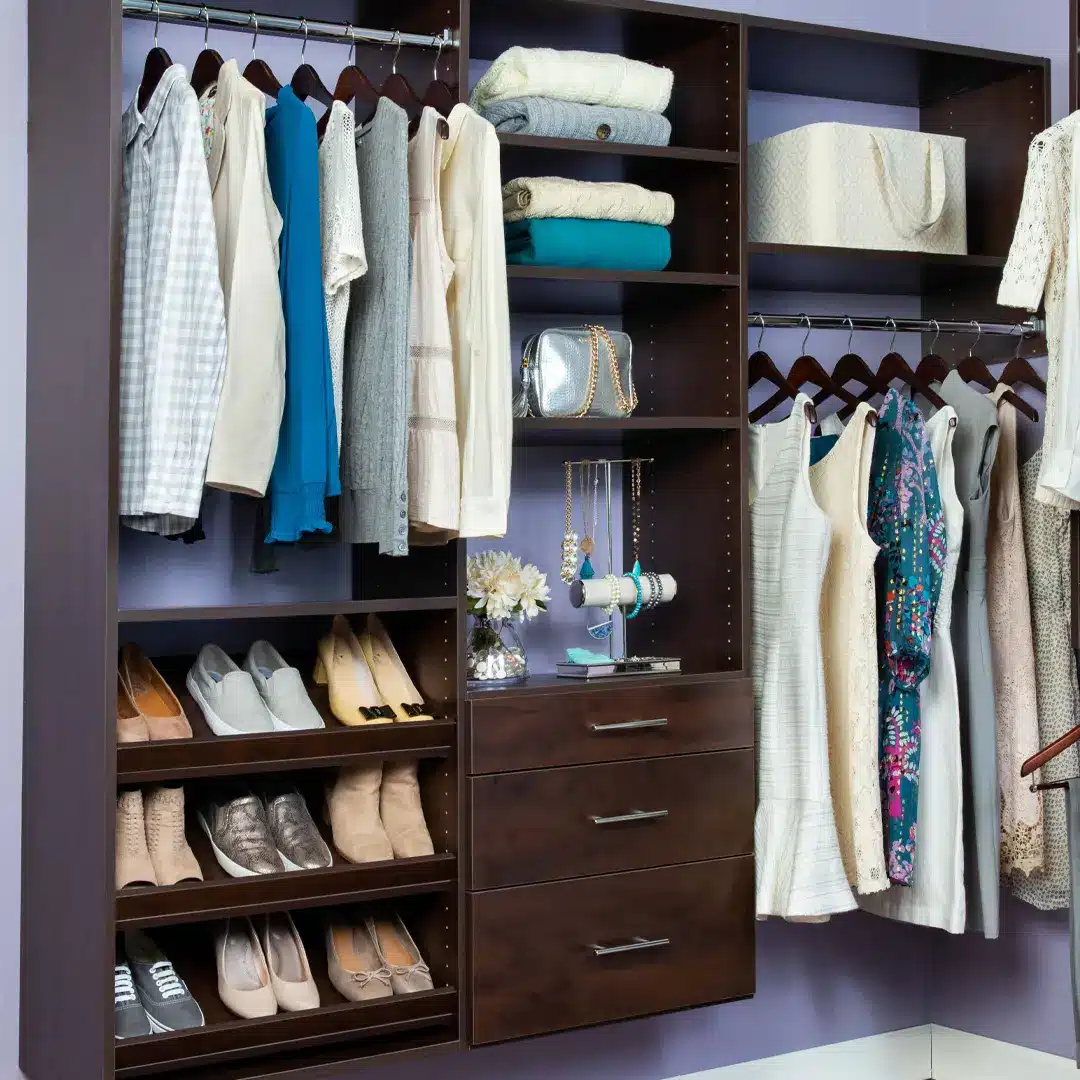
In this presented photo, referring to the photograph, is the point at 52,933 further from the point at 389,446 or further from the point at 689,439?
the point at 689,439

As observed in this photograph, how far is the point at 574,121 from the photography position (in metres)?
2.60

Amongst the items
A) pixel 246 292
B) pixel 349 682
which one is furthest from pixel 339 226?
pixel 349 682

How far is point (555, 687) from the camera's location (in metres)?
2.54

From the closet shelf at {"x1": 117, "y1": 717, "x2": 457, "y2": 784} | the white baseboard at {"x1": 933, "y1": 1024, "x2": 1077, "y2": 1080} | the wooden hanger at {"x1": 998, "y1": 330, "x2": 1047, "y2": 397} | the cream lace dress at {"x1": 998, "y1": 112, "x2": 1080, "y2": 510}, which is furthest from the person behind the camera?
the white baseboard at {"x1": 933, "y1": 1024, "x2": 1077, "y2": 1080}

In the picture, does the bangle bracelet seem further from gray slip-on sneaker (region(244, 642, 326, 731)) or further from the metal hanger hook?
the metal hanger hook

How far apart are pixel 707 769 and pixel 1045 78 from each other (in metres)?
1.69

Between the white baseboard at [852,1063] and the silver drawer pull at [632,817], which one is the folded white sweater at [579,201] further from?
the white baseboard at [852,1063]

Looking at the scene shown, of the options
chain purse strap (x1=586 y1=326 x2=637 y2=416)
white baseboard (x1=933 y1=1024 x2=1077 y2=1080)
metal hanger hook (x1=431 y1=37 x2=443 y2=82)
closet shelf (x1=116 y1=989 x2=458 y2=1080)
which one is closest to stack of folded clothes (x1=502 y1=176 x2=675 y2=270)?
chain purse strap (x1=586 y1=326 x2=637 y2=416)

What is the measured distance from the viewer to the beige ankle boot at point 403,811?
2424 millimetres

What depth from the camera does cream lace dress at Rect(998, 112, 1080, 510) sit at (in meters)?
2.53

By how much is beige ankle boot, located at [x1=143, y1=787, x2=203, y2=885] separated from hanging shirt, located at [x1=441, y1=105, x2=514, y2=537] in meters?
0.64

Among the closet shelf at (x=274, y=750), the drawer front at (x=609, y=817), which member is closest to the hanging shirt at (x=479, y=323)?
the closet shelf at (x=274, y=750)

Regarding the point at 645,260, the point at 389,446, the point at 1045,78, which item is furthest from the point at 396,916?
the point at 1045,78

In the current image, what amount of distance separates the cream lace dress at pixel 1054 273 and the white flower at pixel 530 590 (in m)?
0.92
